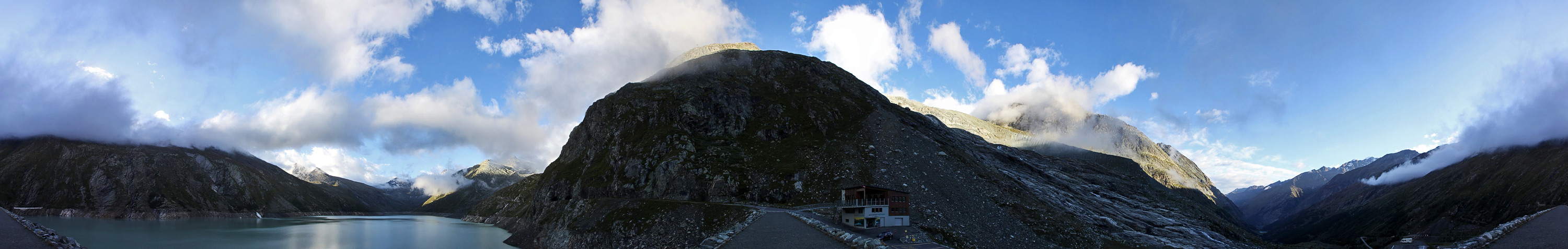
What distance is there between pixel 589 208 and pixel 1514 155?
216m

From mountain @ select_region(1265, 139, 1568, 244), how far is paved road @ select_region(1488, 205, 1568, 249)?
43272 millimetres

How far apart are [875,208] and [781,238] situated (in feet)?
36.3

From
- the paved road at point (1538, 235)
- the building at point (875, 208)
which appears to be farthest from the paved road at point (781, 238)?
the paved road at point (1538, 235)

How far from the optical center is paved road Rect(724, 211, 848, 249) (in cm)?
3894

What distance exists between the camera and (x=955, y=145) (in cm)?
9831

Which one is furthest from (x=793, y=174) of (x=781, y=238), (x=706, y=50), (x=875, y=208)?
(x=706, y=50)

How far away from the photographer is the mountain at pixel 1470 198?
361ft

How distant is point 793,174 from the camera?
76625 mm

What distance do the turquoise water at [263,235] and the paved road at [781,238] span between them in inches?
2417

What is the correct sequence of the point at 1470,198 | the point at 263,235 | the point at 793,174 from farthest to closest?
the point at 1470,198 < the point at 263,235 < the point at 793,174

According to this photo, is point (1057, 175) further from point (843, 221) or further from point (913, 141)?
point (843, 221)

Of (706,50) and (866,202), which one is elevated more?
(706,50)

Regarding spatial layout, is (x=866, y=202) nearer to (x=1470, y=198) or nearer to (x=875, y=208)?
(x=875, y=208)

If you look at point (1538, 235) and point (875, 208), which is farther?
point (875, 208)
